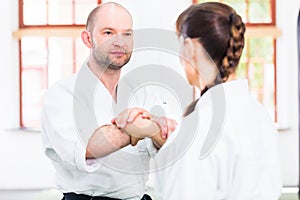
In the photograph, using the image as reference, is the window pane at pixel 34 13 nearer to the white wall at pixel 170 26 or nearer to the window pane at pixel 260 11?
the white wall at pixel 170 26

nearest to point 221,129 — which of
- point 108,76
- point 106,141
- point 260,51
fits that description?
point 106,141

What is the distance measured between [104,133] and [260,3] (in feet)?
17.6

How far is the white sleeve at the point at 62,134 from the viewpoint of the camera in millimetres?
1913

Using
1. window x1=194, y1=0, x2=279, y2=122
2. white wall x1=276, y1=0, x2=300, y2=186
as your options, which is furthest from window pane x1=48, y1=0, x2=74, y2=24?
white wall x1=276, y1=0, x2=300, y2=186

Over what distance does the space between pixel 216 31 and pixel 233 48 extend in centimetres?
7

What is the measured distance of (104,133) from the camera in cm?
186

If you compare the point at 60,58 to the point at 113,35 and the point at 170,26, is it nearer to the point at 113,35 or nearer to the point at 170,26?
the point at 170,26

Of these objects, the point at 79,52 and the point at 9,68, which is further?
the point at 79,52

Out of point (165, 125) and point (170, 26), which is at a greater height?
point (170, 26)

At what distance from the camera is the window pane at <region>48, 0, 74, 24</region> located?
6.90 metres

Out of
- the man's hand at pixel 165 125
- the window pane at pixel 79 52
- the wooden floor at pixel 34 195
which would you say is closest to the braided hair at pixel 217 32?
the man's hand at pixel 165 125

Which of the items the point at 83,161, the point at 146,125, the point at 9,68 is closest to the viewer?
the point at 146,125

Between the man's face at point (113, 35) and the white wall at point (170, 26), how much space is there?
171 inches

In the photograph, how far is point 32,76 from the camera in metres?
6.95
